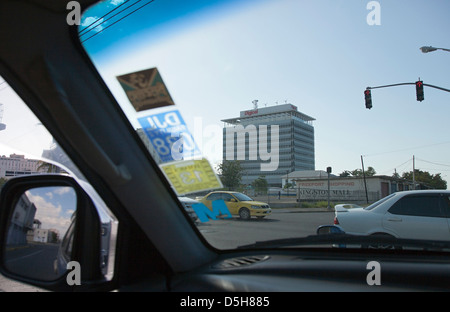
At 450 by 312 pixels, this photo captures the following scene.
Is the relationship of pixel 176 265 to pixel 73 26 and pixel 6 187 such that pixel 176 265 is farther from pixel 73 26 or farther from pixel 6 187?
pixel 73 26

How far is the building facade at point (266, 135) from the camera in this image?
2639 mm

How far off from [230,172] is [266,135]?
45 cm

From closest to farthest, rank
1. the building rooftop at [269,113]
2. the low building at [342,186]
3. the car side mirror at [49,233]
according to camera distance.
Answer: the car side mirror at [49,233]
the building rooftop at [269,113]
the low building at [342,186]

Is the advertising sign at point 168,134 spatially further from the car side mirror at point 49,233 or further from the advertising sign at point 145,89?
the car side mirror at point 49,233

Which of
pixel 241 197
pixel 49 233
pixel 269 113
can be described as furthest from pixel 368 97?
pixel 49 233

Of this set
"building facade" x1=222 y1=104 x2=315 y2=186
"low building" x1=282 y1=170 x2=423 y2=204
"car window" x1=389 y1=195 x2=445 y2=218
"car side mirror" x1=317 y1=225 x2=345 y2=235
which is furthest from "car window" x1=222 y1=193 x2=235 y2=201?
"car window" x1=389 y1=195 x2=445 y2=218

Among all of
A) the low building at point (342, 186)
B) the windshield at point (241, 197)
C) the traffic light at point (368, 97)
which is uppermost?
the traffic light at point (368, 97)

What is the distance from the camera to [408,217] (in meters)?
2.57

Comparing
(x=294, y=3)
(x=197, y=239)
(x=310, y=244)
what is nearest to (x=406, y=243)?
(x=310, y=244)

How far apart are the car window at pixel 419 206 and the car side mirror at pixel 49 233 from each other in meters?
2.30

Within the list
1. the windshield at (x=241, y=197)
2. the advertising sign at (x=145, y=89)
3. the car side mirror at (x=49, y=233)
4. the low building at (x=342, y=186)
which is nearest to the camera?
the car side mirror at (x=49, y=233)

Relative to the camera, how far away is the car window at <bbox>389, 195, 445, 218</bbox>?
2.46m

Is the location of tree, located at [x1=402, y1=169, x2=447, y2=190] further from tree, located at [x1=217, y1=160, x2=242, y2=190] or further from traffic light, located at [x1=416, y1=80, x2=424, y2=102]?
tree, located at [x1=217, y1=160, x2=242, y2=190]

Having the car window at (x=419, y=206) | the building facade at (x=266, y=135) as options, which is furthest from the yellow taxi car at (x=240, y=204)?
the car window at (x=419, y=206)
